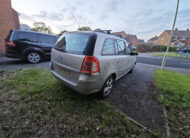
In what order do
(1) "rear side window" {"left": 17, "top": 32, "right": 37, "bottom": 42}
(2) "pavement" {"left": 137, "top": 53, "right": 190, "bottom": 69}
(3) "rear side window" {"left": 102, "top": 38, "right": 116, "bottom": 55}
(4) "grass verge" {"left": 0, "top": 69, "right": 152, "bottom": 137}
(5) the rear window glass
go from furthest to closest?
1. (2) "pavement" {"left": 137, "top": 53, "right": 190, "bottom": 69}
2. (1) "rear side window" {"left": 17, "top": 32, "right": 37, "bottom": 42}
3. (3) "rear side window" {"left": 102, "top": 38, "right": 116, "bottom": 55}
4. (5) the rear window glass
5. (4) "grass verge" {"left": 0, "top": 69, "right": 152, "bottom": 137}

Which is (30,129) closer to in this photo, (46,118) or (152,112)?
(46,118)

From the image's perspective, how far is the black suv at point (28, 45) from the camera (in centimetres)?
414

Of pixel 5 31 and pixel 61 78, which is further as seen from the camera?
pixel 5 31

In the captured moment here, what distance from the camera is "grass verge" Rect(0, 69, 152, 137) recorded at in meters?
1.42

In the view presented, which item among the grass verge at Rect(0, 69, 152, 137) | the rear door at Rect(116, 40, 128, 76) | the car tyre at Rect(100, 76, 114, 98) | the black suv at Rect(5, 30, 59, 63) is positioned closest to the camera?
the grass verge at Rect(0, 69, 152, 137)

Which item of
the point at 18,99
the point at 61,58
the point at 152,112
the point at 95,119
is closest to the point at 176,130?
the point at 152,112

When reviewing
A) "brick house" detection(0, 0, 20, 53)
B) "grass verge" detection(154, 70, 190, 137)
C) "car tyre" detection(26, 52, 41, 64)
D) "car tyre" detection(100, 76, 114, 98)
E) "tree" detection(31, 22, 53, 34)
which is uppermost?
"tree" detection(31, 22, 53, 34)

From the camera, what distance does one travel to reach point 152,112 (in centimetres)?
203

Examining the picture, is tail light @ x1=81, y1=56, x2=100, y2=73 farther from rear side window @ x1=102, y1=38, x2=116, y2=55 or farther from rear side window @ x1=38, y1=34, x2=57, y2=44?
rear side window @ x1=38, y1=34, x2=57, y2=44

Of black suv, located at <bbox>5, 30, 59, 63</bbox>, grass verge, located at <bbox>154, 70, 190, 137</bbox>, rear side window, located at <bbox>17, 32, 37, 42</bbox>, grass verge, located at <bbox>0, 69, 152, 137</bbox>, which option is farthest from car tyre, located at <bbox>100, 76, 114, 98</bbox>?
rear side window, located at <bbox>17, 32, 37, 42</bbox>

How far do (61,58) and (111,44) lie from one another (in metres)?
1.35

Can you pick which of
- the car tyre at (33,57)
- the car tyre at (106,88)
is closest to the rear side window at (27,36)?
the car tyre at (33,57)

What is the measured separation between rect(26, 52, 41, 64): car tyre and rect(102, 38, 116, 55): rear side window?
4823mm

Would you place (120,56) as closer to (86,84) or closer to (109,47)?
(109,47)
